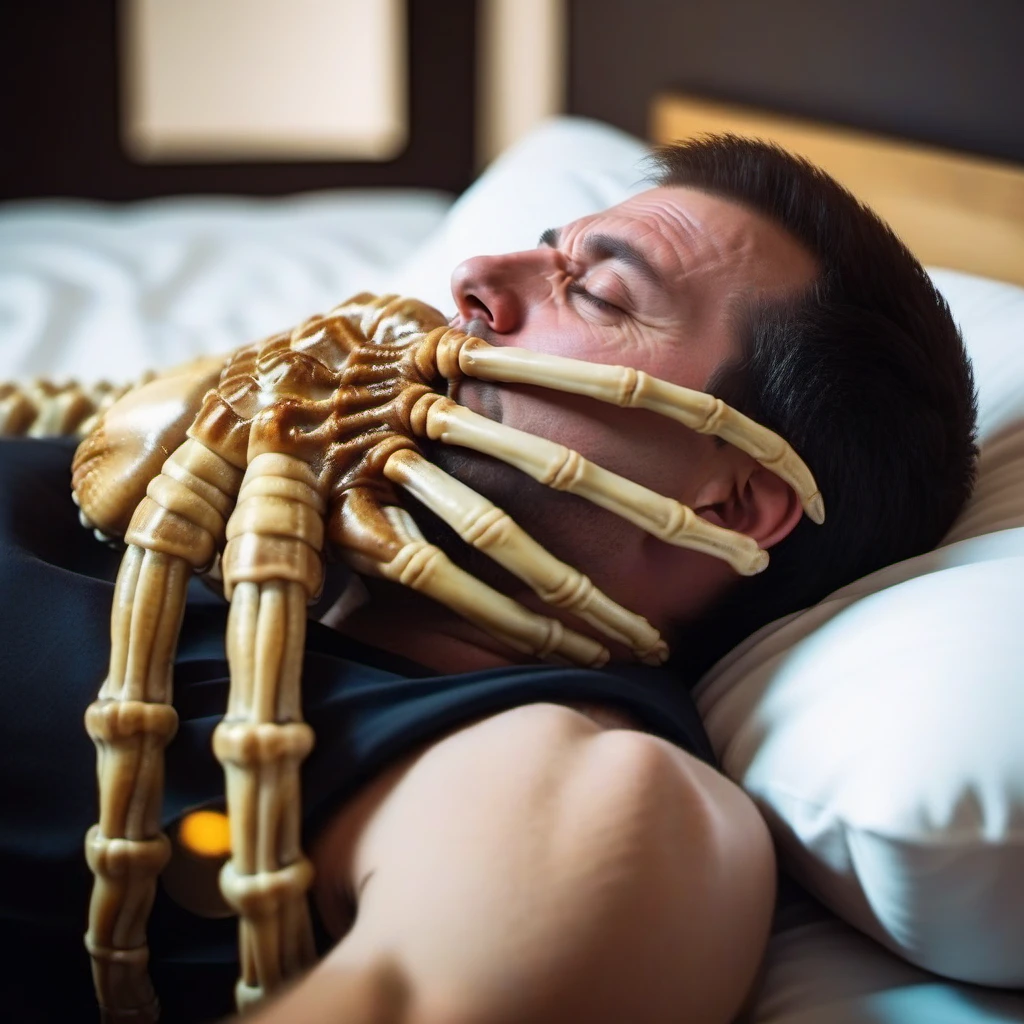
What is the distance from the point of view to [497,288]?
3.34ft

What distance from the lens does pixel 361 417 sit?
951 millimetres

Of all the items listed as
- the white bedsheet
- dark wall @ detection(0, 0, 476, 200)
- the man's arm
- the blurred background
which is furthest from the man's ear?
dark wall @ detection(0, 0, 476, 200)

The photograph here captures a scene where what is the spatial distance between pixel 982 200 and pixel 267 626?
104 cm

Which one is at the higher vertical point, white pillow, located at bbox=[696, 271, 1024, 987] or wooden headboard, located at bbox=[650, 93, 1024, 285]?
wooden headboard, located at bbox=[650, 93, 1024, 285]

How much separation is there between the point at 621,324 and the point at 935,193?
745 millimetres

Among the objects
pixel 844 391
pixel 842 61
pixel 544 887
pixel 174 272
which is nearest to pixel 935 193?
pixel 842 61

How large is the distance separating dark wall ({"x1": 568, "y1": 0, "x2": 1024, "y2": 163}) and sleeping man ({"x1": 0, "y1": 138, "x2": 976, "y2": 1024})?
63cm

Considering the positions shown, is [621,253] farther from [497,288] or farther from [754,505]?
[754,505]

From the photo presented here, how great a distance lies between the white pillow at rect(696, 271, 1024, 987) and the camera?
30.9 inches

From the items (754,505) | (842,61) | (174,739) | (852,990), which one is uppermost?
(842,61)

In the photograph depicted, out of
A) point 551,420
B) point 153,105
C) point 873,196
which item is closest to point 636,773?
point 551,420

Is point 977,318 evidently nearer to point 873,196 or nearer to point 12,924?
point 873,196

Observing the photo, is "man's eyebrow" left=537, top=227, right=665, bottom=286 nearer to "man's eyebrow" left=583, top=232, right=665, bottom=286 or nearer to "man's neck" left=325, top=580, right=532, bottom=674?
"man's eyebrow" left=583, top=232, right=665, bottom=286

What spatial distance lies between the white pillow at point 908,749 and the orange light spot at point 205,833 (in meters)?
0.37
